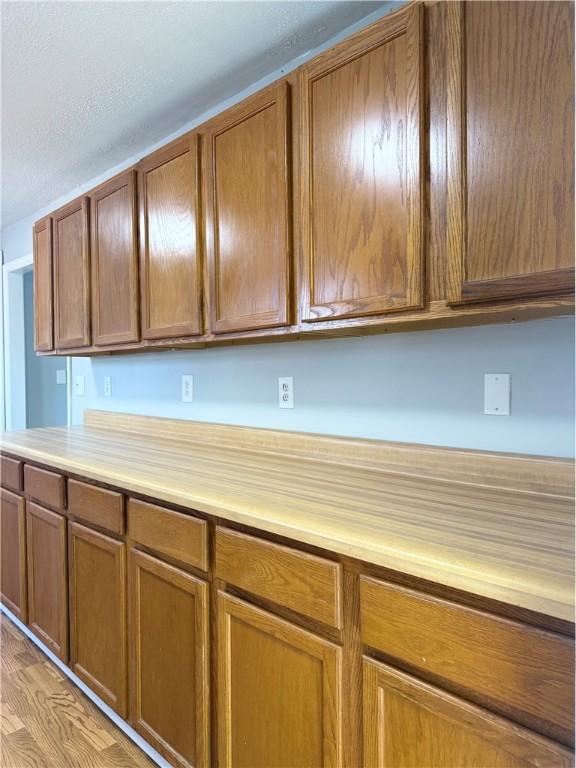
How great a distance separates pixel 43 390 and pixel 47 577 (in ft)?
9.53

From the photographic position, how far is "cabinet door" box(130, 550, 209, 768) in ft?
4.20

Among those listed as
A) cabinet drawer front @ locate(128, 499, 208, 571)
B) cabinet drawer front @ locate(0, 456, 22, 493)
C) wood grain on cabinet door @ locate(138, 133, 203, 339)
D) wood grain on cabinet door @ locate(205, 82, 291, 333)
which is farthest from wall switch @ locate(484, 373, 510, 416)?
cabinet drawer front @ locate(0, 456, 22, 493)

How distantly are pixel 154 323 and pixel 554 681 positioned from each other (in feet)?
5.66

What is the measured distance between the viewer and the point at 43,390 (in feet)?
14.6

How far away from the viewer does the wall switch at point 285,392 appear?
187 cm

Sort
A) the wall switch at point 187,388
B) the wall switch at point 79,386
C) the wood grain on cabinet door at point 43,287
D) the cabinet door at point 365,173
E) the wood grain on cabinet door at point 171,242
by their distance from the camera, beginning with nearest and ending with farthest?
the cabinet door at point 365,173
the wood grain on cabinet door at point 171,242
the wall switch at point 187,388
the wood grain on cabinet door at point 43,287
the wall switch at point 79,386

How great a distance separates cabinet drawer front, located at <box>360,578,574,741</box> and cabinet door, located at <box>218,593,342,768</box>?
17 cm

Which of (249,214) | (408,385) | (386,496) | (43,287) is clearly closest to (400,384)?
(408,385)

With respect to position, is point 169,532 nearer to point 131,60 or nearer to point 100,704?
point 100,704

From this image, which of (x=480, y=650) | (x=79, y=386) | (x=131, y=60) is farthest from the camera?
(x=79, y=386)

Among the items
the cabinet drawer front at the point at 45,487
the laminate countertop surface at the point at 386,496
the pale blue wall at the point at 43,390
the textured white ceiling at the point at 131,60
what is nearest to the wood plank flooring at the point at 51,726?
the cabinet drawer front at the point at 45,487

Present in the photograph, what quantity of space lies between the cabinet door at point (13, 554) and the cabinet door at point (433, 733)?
1848 mm

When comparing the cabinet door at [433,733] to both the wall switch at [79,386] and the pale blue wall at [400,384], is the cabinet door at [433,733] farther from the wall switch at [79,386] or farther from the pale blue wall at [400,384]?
the wall switch at [79,386]

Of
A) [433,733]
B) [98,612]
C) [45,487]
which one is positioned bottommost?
[98,612]
